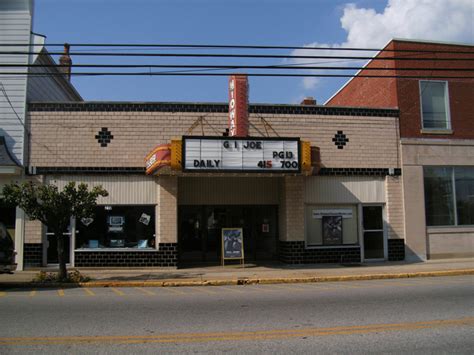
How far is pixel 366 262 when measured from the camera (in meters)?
18.0

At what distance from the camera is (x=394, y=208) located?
1823cm

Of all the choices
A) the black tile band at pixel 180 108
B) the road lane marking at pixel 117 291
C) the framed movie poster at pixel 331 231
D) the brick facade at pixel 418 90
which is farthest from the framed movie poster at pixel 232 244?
the brick facade at pixel 418 90

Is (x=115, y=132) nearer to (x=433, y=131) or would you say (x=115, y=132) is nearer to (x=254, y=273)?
(x=254, y=273)

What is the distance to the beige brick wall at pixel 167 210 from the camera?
653 inches

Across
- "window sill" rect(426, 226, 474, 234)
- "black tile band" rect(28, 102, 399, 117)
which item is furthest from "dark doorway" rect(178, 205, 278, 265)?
"window sill" rect(426, 226, 474, 234)

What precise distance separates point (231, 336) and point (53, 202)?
8569mm

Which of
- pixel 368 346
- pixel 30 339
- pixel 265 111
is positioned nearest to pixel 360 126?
pixel 265 111

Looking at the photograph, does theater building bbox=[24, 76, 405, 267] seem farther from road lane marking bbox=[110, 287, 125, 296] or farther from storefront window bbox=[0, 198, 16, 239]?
road lane marking bbox=[110, 287, 125, 296]

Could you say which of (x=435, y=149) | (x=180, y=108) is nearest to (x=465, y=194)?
(x=435, y=149)

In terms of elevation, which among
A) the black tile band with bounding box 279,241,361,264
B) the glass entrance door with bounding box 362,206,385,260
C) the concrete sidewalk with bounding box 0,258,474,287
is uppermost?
the glass entrance door with bounding box 362,206,385,260

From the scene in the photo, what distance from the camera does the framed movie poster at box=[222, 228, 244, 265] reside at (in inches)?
670

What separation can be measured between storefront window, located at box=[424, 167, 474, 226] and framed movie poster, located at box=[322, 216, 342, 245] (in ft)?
Result: 12.5

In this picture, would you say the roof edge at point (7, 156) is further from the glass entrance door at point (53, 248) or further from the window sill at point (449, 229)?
the window sill at point (449, 229)

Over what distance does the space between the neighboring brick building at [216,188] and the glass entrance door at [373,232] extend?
0.04 m
